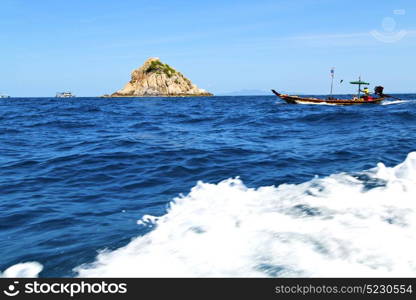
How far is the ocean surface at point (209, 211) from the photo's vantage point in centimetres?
488

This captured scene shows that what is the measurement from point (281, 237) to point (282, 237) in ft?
0.05

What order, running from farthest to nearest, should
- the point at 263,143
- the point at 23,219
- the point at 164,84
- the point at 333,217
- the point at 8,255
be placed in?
the point at 164,84
the point at 263,143
the point at 23,219
the point at 333,217
the point at 8,255

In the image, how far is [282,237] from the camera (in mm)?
5504

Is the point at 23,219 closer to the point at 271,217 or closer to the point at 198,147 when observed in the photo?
the point at 271,217

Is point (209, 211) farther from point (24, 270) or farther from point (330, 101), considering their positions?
point (330, 101)

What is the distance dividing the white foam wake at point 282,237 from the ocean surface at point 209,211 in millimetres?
20

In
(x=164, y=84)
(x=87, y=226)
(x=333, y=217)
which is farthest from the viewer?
(x=164, y=84)

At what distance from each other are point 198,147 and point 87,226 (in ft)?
28.6

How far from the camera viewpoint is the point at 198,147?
1497 cm

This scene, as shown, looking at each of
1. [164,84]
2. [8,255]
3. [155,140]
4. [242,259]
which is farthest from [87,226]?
[164,84]

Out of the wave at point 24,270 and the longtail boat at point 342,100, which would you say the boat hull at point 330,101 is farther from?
the wave at point 24,270

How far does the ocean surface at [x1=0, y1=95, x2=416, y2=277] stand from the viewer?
16.0 feet

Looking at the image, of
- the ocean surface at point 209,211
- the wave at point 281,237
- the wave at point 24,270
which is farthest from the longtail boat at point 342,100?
the wave at point 24,270

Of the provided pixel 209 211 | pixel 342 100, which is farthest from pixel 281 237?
pixel 342 100
